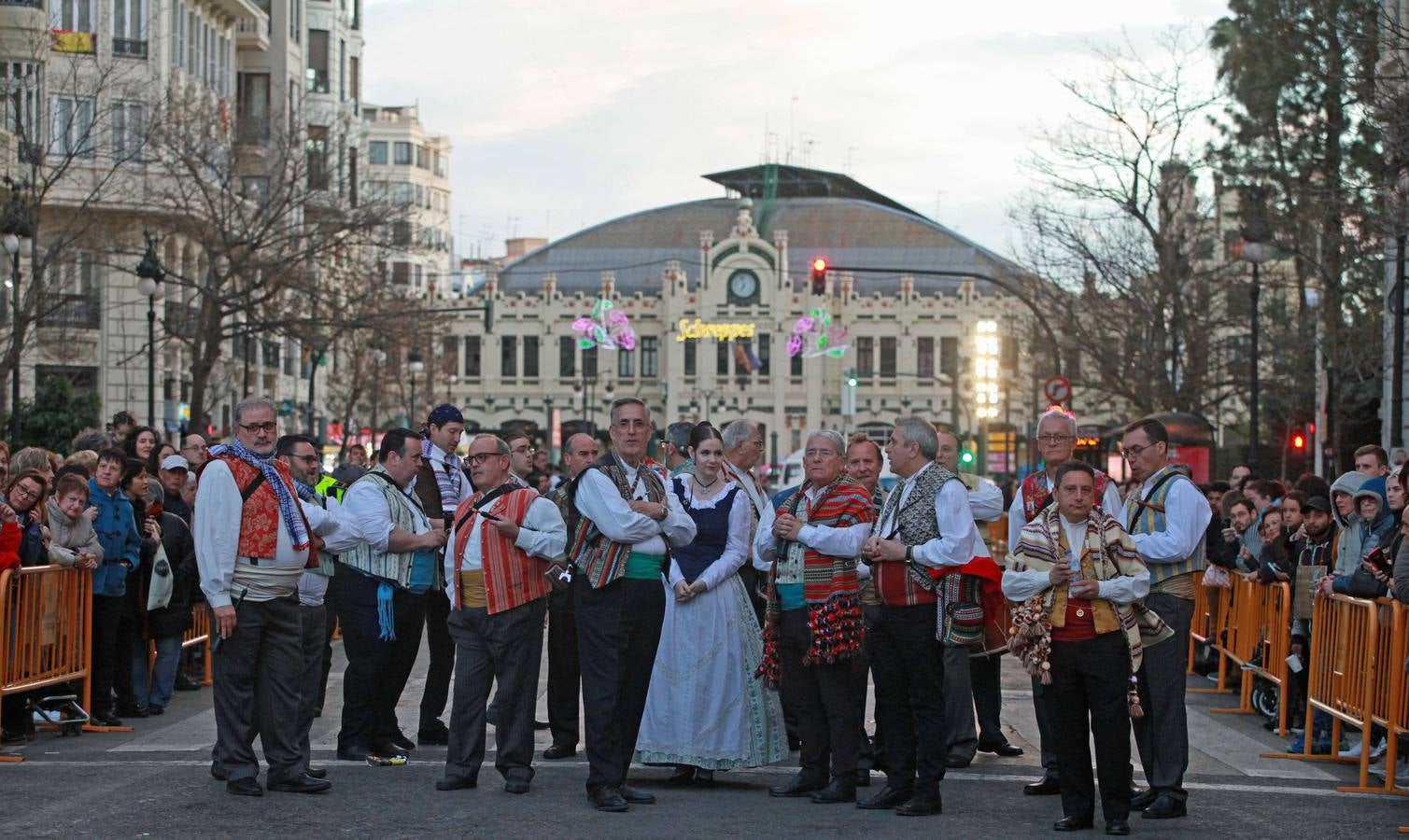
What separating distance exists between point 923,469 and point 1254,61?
1285 inches

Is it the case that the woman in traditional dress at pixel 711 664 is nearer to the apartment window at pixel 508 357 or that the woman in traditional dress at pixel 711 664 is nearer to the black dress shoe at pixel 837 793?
the black dress shoe at pixel 837 793

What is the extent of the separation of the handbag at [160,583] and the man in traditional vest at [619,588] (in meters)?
5.06

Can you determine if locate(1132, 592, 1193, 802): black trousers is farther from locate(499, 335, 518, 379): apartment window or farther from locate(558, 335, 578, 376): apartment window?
locate(499, 335, 518, 379): apartment window

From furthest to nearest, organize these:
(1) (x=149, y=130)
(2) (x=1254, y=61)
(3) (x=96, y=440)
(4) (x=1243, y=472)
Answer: (2) (x=1254, y=61) < (1) (x=149, y=130) < (4) (x=1243, y=472) < (3) (x=96, y=440)

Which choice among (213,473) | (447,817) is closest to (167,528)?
(213,473)

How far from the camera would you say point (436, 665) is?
40.6ft

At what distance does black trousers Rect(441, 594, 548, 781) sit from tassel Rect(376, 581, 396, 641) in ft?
4.30

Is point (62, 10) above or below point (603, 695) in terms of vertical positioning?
above

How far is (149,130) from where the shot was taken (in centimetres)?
3516

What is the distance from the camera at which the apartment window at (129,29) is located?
45031 mm

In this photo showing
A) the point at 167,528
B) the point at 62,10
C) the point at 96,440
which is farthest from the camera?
the point at 62,10

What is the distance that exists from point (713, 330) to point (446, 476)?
3470 inches

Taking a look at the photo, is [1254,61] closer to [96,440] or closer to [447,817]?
[96,440]

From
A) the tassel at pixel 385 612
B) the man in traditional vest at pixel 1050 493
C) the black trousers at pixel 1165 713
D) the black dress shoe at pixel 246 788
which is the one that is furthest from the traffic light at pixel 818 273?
the black dress shoe at pixel 246 788
